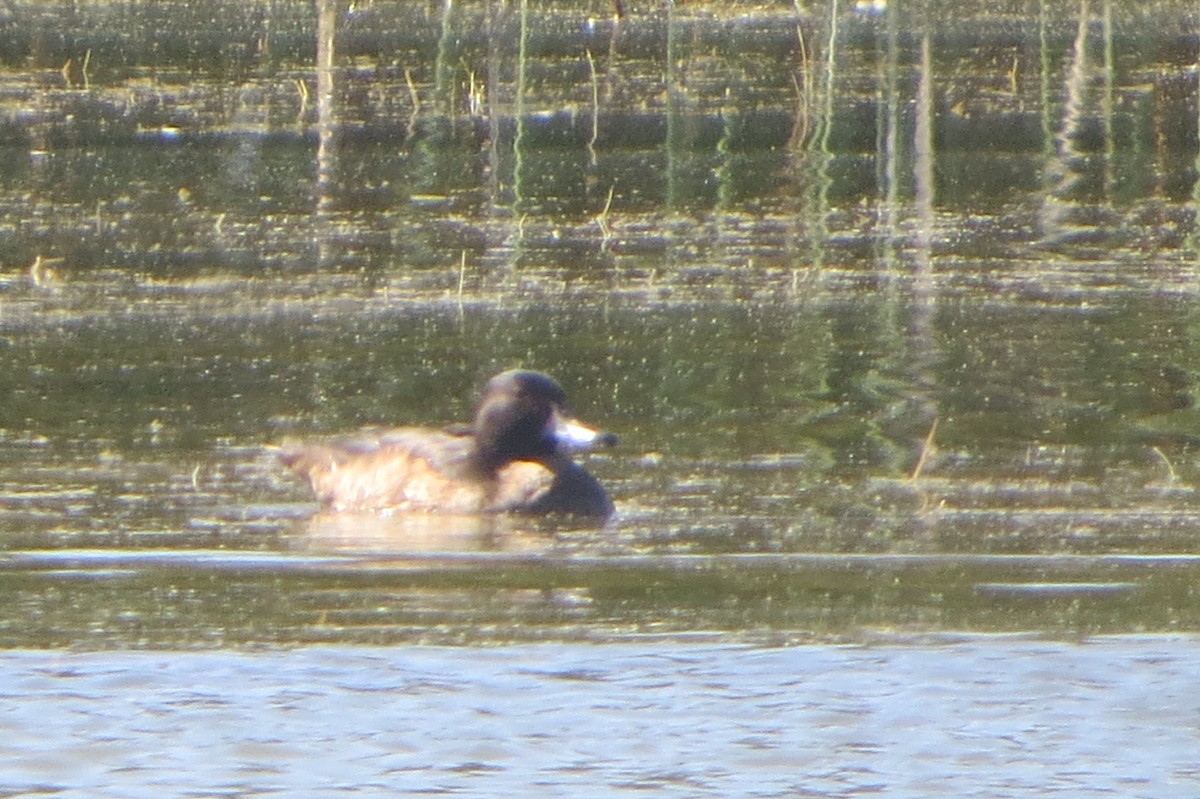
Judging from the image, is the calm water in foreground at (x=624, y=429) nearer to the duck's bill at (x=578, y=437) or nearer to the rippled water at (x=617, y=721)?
the rippled water at (x=617, y=721)

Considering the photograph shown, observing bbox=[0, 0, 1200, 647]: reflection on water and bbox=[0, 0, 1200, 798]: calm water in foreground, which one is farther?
bbox=[0, 0, 1200, 647]: reflection on water

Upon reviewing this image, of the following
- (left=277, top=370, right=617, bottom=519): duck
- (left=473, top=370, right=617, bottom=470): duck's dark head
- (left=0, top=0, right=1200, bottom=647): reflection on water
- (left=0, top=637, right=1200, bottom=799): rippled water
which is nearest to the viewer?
(left=0, top=637, right=1200, bottom=799): rippled water

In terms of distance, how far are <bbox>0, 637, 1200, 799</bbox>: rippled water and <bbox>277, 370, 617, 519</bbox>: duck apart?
2.49 m

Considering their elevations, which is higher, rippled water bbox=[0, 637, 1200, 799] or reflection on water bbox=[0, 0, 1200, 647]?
reflection on water bbox=[0, 0, 1200, 647]

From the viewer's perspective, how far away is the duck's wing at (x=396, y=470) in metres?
9.47

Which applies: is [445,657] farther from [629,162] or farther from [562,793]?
[629,162]

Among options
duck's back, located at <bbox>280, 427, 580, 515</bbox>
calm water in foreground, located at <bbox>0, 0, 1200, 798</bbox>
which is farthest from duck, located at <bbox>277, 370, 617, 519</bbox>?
calm water in foreground, located at <bbox>0, 0, 1200, 798</bbox>

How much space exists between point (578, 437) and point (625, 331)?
288 cm

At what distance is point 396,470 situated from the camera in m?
9.55

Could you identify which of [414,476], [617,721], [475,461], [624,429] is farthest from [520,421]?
[617,721]

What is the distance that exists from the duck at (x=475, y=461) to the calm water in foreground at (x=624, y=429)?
0.42 ft

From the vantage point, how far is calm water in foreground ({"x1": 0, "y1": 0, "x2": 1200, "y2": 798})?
6.25 metres

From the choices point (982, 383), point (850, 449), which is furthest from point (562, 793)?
point (982, 383)

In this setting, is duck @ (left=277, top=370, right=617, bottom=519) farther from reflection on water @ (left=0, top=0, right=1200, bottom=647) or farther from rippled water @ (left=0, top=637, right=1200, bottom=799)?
rippled water @ (left=0, top=637, right=1200, bottom=799)
